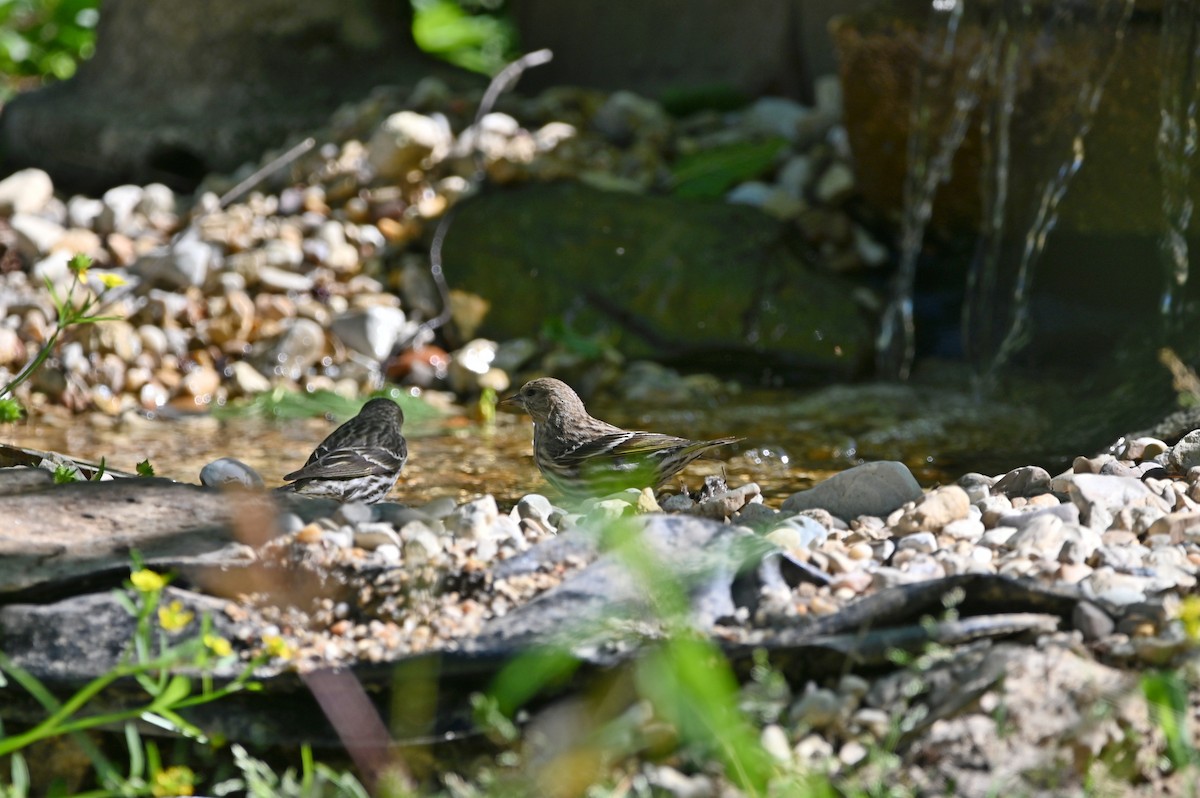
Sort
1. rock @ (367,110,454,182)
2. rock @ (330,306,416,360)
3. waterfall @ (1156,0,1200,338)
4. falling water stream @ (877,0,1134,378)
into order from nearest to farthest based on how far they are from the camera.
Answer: waterfall @ (1156,0,1200,338) < falling water stream @ (877,0,1134,378) < rock @ (330,306,416,360) < rock @ (367,110,454,182)

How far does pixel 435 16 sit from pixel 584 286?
6.55 metres

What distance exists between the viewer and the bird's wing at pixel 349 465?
454cm

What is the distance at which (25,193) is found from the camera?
912 cm

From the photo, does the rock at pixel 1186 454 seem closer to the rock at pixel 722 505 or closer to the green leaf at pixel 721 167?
the rock at pixel 722 505

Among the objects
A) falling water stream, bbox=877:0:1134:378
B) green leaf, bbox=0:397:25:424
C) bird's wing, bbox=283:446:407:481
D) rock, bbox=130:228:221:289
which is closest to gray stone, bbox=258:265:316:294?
rock, bbox=130:228:221:289

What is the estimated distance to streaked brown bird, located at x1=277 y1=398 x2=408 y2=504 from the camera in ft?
14.9

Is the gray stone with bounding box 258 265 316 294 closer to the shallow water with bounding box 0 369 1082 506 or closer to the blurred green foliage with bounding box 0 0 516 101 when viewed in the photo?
the shallow water with bounding box 0 369 1082 506

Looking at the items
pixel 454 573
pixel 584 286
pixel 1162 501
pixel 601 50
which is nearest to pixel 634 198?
pixel 584 286

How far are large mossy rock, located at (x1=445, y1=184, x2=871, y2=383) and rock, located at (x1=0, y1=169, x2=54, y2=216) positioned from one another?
3021mm

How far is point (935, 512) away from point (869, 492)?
31cm

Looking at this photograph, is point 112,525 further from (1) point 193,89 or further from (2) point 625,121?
(1) point 193,89

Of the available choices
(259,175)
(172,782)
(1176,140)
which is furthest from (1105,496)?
(259,175)

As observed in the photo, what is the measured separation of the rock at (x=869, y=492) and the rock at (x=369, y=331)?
4.09 metres

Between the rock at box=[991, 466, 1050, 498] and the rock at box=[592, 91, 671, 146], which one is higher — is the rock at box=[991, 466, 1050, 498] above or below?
above
